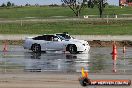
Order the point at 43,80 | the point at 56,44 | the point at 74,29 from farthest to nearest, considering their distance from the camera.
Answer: the point at 74,29, the point at 56,44, the point at 43,80

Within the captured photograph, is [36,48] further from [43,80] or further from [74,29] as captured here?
[74,29]

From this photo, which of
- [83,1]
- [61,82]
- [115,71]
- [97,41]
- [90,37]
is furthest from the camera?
[83,1]

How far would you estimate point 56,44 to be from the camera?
1195 inches

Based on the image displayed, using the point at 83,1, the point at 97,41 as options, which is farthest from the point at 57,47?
the point at 83,1

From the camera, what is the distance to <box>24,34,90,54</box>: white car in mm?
29812

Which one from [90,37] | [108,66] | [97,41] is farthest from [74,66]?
[90,37]

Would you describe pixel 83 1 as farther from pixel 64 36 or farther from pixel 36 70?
pixel 36 70

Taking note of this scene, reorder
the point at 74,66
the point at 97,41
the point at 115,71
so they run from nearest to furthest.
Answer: the point at 115,71 → the point at 74,66 → the point at 97,41

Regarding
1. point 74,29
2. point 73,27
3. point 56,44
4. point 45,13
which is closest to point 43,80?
point 56,44

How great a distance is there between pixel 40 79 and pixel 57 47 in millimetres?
14040

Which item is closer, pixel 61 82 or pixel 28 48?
pixel 61 82

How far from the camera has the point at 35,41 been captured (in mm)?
30828

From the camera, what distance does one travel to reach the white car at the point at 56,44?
1174 inches

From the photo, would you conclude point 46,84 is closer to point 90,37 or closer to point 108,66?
point 108,66
